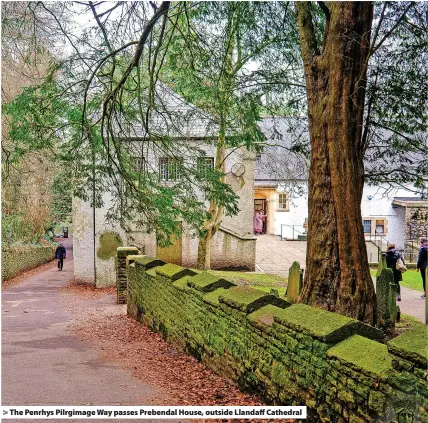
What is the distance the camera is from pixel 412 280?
60.5ft

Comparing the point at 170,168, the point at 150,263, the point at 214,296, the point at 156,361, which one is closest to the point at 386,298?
the point at 214,296

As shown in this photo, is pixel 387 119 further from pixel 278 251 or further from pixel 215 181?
pixel 278 251

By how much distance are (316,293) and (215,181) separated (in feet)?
15.1

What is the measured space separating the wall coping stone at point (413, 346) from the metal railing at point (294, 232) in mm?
10530

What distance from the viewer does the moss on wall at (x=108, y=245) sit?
76.2 ft

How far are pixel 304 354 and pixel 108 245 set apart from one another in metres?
19.2

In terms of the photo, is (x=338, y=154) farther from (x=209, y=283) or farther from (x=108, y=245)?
(x=108, y=245)

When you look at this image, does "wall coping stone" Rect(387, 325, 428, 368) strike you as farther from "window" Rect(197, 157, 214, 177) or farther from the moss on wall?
the moss on wall

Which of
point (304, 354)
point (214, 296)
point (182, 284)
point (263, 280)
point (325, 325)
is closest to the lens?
point (325, 325)

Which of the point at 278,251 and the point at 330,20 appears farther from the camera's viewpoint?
the point at 278,251

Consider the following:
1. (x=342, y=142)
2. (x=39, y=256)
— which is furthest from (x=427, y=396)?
(x=39, y=256)

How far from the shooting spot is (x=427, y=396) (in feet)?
10.8

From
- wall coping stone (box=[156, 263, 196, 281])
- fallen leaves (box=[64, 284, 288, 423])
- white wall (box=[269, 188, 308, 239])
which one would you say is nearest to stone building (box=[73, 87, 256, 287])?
white wall (box=[269, 188, 308, 239])

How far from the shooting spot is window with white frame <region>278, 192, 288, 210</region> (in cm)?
1670
